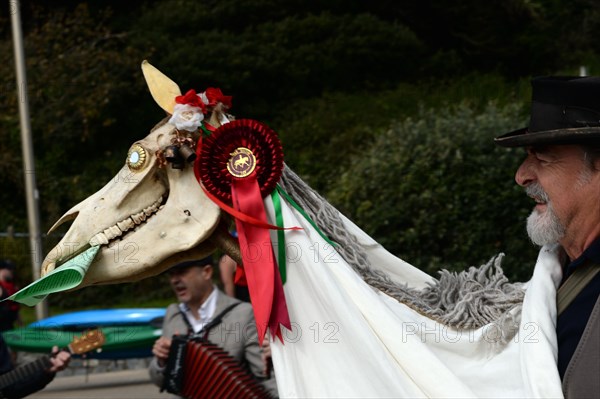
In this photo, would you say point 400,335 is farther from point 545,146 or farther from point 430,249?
point 430,249

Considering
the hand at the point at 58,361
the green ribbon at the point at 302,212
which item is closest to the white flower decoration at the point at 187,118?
the green ribbon at the point at 302,212

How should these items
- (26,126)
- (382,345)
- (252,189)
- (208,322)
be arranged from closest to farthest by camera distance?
(382,345) → (252,189) → (208,322) → (26,126)

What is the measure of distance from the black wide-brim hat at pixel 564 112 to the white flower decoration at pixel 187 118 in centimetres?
95

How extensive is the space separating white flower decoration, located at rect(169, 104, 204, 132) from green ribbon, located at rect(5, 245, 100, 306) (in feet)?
1.46

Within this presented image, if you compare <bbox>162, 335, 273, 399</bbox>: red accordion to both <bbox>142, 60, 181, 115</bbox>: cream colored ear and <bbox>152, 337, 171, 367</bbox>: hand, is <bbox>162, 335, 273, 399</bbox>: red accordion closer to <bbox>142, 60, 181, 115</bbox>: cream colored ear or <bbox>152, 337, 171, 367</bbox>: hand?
<bbox>152, 337, 171, 367</bbox>: hand

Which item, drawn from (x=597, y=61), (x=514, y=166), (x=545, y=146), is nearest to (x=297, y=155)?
(x=597, y=61)

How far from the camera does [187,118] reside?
289 centimetres

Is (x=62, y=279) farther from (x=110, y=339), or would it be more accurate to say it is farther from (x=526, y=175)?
(x=110, y=339)

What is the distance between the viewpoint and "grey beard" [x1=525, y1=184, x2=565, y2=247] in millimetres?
2785

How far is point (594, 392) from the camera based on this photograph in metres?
2.49

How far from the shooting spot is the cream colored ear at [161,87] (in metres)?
2.99

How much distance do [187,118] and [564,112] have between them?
3.63 feet

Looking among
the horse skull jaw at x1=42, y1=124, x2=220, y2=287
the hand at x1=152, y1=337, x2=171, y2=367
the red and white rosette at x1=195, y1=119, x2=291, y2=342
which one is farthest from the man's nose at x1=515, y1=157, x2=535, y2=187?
the hand at x1=152, y1=337, x2=171, y2=367

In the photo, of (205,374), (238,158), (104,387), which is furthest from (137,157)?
(104,387)
